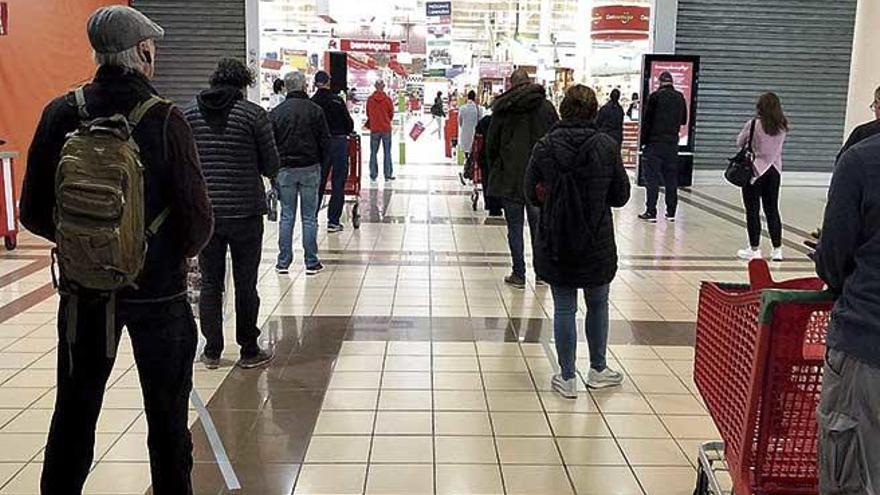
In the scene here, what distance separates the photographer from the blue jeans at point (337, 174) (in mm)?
8252

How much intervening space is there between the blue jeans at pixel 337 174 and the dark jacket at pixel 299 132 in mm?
1828

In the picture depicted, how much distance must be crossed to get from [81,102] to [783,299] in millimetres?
1907

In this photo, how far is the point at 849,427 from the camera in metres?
1.92

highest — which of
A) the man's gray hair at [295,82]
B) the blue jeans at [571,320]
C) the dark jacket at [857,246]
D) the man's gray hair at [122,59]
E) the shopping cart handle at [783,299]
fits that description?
the man's gray hair at [122,59]

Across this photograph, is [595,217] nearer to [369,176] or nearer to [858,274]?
[858,274]

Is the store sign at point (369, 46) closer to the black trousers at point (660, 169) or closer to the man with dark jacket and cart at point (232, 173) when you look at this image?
the black trousers at point (660, 169)

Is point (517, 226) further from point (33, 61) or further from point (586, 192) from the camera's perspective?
point (33, 61)

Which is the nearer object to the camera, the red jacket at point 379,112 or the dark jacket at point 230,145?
the dark jacket at point 230,145

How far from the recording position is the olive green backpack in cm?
206

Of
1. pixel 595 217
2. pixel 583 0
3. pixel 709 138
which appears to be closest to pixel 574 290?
pixel 595 217

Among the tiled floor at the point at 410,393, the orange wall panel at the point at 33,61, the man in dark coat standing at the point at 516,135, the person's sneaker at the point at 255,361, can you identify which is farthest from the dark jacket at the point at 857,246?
the orange wall panel at the point at 33,61

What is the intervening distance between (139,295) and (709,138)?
1219 cm

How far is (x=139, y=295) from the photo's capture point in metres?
2.25

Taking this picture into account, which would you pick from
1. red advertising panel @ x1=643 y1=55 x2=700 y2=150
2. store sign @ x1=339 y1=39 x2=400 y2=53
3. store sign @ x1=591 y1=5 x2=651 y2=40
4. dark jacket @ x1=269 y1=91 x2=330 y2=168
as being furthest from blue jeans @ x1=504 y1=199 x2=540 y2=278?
store sign @ x1=339 y1=39 x2=400 y2=53
